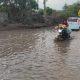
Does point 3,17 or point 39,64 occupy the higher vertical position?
point 3,17

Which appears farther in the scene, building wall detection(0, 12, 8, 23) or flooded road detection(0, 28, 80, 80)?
building wall detection(0, 12, 8, 23)

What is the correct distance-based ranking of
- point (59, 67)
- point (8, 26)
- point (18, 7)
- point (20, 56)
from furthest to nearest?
1. point (18, 7)
2. point (8, 26)
3. point (20, 56)
4. point (59, 67)

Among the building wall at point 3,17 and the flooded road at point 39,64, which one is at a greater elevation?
the building wall at point 3,17

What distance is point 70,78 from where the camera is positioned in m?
11.1

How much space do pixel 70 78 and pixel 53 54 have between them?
228 inches

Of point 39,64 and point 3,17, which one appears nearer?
point 39,64

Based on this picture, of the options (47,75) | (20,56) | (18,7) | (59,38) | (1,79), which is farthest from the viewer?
(18,7)

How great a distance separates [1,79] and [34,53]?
667 cm

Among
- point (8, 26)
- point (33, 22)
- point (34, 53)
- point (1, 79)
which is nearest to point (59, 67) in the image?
point (1, 79)

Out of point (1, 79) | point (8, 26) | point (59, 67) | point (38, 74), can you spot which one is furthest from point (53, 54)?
point (8, 26)

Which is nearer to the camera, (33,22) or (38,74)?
(38,74)

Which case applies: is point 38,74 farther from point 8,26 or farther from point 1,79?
point 8,26

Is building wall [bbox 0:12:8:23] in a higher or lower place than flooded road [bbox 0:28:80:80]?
higher

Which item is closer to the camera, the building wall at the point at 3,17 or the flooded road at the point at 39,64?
the flooded road at the point at 39,64
